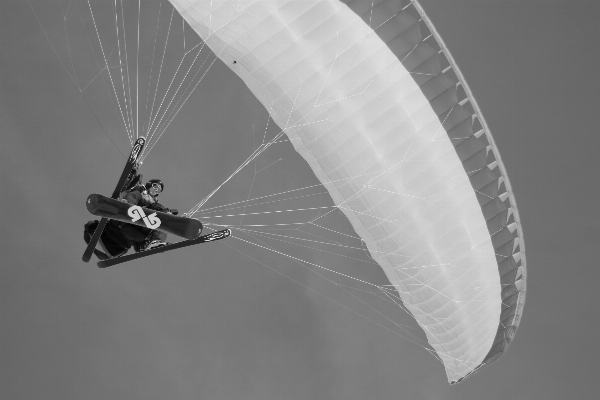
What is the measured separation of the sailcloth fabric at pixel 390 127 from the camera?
9109 millimetres

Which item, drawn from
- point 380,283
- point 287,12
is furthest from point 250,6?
point 380,283

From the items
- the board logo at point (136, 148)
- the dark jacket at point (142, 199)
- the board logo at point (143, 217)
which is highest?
the board logo at point (136, 148)

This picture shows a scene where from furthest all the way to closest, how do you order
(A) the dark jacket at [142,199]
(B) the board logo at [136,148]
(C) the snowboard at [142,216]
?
(B) the board logo at [136,148], (A) the dark jacket at [142,199], (C) the snowboard at [142,216]

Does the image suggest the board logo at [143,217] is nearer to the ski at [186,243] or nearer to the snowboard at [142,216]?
the snowboard at [142,216]

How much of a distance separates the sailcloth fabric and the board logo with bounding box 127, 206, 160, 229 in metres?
2.29

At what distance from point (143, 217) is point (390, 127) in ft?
10.5

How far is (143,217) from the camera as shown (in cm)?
834

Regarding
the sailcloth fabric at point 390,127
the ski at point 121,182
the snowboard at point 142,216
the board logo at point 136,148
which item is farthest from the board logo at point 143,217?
the sailcloth fabric at point 390,127

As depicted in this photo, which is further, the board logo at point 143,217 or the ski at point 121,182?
the ski at point 121,182

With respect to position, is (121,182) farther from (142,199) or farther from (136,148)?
(136,148)

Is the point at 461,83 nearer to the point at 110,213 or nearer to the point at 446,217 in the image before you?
the point at 446,217

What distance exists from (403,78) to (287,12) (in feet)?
5.21

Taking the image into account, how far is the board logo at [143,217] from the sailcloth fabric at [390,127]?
2.29 m

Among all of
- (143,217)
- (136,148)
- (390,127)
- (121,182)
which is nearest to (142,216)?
(143,217)
